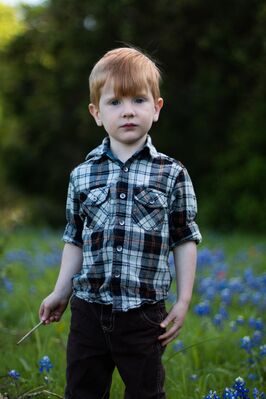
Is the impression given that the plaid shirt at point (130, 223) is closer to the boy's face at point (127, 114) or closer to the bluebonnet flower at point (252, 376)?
the boy's face at point (127, 114)

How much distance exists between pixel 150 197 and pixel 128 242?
19cm

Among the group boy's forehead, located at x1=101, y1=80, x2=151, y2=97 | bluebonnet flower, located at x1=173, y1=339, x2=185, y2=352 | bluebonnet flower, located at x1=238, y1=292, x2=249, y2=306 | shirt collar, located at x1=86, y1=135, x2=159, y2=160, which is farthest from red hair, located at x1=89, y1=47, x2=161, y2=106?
bluebonnet flower, located at x1=238, y1=292, x2=249, y2=306

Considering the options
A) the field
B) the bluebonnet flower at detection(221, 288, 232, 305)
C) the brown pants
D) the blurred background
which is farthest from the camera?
the blurred background

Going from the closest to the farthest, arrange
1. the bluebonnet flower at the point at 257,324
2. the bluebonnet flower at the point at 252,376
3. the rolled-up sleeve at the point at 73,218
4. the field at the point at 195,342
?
1. the rolled-up sleeve at the point at 73,218
2. the field at the point at 195,342
3. the bluebonnet flower at the point at 252,376
4. the bluebonnet flower at the point at 257,324

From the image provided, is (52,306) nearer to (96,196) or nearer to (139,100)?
(96,196)

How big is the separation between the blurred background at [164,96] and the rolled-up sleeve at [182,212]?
9.92 metres

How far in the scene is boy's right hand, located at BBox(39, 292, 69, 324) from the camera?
270 centimetres

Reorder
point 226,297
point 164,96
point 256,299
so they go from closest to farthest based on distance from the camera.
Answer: point 256,299, point 226,297, point 164,96

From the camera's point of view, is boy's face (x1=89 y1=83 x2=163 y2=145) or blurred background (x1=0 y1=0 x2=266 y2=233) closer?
boy's face (x1=89 y1=83 x2=163 y2=145)

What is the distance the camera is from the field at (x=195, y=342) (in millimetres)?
3135

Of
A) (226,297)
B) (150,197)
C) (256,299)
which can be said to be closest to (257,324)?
(256,299)

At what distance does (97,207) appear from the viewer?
99.9 inches

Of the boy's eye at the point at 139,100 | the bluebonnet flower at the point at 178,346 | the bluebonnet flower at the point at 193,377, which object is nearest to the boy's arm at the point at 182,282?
the boy's eye at the point at 139,100

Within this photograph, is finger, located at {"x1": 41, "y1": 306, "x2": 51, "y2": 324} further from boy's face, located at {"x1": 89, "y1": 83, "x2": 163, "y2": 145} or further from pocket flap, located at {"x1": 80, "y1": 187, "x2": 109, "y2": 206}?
boy's face, located at {"x1": 89, "y1": 83, "x2": 163, "y2": 145}
